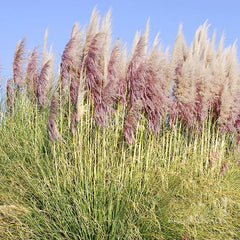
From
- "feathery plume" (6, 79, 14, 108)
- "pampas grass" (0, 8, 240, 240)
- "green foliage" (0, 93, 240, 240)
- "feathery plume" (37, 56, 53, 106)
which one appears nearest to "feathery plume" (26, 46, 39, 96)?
"pampas grass" (0, 8, 240, 240)

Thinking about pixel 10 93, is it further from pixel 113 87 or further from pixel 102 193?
pixel 102 193

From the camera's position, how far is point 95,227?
3.17 m

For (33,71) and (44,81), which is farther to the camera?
(33,71)

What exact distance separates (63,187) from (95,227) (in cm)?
55

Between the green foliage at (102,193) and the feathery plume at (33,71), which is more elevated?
the feathery plume at (33,71)

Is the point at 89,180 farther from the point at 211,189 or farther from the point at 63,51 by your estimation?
the point at 63,51

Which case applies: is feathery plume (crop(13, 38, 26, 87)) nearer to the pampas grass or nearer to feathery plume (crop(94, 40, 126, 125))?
the pampas grass

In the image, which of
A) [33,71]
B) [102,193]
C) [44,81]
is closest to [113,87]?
[44,81]

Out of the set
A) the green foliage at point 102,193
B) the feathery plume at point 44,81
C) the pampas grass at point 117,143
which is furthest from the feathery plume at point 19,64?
the green foliage at point 102,193

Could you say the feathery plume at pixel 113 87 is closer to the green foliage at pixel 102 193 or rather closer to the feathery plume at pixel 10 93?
the green foliage at pixel 102 193

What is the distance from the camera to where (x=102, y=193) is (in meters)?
3.43

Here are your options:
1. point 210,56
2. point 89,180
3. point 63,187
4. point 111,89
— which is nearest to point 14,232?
point 63,187

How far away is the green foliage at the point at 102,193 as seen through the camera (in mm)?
3225

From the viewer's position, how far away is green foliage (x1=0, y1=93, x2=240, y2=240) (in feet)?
10.6
